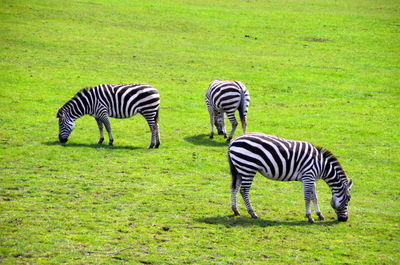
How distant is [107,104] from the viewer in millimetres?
20047

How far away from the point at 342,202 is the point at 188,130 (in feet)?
39.1

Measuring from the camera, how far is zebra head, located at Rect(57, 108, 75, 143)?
20062 millimetres

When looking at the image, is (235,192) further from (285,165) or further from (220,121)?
(220,121)

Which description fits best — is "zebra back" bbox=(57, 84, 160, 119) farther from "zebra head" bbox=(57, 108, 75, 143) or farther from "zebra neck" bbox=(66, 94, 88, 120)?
"zebra head" bbox=(57, 108, 75, 143)

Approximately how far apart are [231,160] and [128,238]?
3665 millimetres

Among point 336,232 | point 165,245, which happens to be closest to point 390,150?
point 336,232

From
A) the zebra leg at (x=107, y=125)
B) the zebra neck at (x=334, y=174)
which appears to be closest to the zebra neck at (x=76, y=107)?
the zebra leg at (x=107, y=125)

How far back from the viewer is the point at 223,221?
1334cm

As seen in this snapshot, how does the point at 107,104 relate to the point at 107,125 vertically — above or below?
above

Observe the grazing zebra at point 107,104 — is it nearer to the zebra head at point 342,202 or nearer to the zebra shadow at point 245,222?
the zebra shadow at point 245,222

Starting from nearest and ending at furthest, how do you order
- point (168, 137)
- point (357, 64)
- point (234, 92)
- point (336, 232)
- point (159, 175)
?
point (336, 232), point (159, 175), point (234, 92), point (168, 137), point (357, 64)

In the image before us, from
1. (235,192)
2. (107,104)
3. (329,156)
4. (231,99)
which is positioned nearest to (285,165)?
(329,156)

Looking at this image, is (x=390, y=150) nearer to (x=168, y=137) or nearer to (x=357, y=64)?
(x=168, y=137)

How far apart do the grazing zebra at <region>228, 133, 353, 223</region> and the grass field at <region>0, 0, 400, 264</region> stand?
0.89 m
